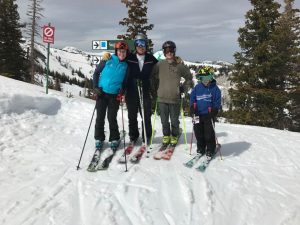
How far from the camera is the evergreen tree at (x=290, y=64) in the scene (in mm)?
28906

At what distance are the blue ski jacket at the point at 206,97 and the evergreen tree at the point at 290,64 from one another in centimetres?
2158

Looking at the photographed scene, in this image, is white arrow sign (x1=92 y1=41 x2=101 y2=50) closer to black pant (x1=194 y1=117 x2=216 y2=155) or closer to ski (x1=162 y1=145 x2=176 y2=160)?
ski (x1=162 y1=145 x2=176 y2=160)

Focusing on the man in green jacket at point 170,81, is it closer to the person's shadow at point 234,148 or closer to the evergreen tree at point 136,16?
the person's shadow at point 234,148

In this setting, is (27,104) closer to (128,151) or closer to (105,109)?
(105,109)

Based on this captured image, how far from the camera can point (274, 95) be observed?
27.4 metres

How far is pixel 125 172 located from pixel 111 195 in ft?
3.97

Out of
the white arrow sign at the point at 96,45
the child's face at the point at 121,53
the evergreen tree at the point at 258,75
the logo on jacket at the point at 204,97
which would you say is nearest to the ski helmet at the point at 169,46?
the child's face at the point at 121,53

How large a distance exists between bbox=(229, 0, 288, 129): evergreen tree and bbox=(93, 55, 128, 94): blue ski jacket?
21.0m

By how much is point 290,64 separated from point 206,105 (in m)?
26.3

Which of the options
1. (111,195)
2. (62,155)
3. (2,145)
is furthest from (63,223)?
(2,145)

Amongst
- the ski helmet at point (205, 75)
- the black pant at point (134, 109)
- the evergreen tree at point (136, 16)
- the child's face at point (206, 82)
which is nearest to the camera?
the ski helmet at point (205, 75)

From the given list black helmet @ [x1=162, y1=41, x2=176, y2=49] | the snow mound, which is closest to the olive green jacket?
black helmet @ [x1=162, y1=41, x2=176, y2=49]

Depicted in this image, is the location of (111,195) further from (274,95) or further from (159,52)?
(274,95)

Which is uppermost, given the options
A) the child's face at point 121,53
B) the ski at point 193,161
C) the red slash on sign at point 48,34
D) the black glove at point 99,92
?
the red slash on sign at point 48,34
